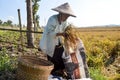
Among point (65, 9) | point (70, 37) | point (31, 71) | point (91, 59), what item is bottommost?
point (91, 59)

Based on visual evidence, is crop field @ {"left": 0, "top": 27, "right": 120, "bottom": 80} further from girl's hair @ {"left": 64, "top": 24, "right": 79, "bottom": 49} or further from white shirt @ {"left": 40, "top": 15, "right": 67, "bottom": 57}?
white shirt @ {"left": 40, "top": 15, "right": 67, "bottom": 57}

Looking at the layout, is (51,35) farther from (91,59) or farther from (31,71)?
(91,59)

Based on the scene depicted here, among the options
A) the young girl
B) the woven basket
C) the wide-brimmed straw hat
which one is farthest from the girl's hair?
Answer: the woven basket

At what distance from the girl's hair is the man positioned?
0.09 m

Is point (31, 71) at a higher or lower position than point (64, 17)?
lower

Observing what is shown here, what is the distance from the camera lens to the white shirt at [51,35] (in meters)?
5.78

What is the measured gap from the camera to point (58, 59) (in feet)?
19.6

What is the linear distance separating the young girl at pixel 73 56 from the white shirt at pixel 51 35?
156 mm

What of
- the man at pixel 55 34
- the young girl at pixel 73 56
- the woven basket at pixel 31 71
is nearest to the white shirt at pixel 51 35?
the man at pixel 55 34

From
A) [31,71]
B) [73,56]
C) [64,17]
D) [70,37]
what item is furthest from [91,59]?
[31,71]

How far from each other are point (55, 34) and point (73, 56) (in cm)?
56

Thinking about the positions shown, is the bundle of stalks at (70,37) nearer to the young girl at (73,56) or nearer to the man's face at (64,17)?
the young girl at (73,56)

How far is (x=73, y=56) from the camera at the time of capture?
6.03 m

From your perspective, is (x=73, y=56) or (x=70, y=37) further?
(x=73, y=56)
